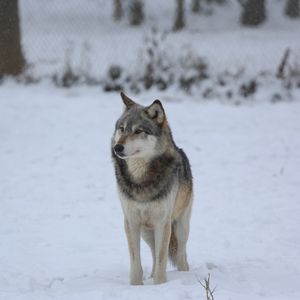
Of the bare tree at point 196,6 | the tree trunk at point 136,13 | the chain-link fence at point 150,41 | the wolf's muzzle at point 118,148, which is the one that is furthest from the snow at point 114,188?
the bare tree at point 196,6

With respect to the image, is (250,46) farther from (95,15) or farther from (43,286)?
(43,286)

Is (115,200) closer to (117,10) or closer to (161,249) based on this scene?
(161,249)

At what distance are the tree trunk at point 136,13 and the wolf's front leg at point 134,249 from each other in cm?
1506

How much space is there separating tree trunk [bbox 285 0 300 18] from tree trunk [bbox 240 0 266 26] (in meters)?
1.43

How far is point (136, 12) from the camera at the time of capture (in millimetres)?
19828

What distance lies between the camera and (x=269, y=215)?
7.58 metres

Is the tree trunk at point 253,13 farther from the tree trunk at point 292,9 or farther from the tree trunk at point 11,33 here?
the tree trunk at point 11,33

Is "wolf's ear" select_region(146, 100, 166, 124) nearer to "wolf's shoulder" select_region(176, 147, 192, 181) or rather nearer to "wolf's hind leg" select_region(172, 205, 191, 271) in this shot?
"wolf's shoulder" select_region(176, 147, 192, 181)

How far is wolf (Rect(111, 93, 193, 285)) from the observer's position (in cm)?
513

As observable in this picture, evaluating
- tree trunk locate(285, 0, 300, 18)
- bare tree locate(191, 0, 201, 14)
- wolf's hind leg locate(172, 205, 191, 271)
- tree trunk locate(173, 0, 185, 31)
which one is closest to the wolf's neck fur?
wolf's hind leg locate(172, 205, 191, 271)

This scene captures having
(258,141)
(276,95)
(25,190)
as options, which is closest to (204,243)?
(25,190)

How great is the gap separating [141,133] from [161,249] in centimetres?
99

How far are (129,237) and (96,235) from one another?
1934 mm

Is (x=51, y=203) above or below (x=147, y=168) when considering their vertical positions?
below
